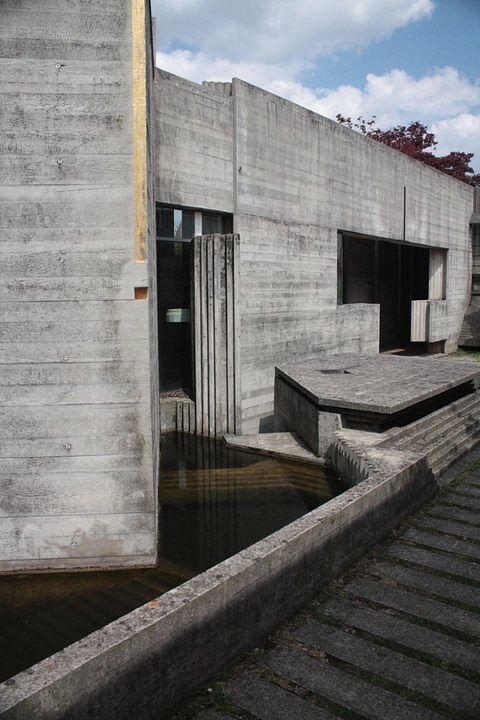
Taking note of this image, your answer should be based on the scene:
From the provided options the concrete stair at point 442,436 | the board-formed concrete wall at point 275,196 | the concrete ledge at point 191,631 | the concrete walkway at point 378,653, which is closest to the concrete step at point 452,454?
the concrete stair at point 442,436

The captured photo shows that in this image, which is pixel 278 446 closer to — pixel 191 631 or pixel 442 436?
pixel 442 436

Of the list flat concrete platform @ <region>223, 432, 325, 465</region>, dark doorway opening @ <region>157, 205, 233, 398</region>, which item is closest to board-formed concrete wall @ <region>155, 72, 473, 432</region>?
dark doorway opening @ <region>157, 205, 233, 398</region>

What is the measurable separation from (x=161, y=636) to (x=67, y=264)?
408 cm

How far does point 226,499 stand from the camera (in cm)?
849

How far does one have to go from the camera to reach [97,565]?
650 centimetres

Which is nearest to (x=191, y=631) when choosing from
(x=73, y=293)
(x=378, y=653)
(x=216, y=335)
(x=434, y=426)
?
(x=378, y=653)

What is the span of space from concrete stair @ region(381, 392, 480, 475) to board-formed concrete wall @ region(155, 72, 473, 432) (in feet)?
15.4

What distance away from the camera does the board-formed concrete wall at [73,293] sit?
610 cm

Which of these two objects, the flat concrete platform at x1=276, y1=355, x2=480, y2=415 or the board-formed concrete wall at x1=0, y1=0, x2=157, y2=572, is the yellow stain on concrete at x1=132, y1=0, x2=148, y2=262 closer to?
the board-formed concrete wall at x1=0, y1=0, x2=157, y2=572

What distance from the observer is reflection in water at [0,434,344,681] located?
5.36 meters

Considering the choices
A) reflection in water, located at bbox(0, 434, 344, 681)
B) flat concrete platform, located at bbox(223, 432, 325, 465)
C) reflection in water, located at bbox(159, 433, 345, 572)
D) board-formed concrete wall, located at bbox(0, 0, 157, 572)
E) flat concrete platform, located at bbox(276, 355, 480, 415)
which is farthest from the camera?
flat concrete platform, located at bbox(223, 432, 325, 465)

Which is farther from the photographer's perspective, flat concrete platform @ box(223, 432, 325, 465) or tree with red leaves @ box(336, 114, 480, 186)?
tree with red leaves @ box(336, 114, 480, 186)

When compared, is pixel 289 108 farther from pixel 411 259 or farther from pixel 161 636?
pixel 411 259

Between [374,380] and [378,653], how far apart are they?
24.0 ft
